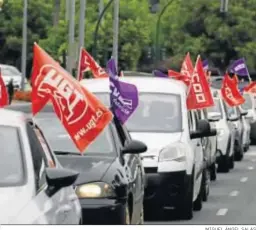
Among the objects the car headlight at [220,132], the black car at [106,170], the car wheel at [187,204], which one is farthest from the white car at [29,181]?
the car headlight at [220,132]

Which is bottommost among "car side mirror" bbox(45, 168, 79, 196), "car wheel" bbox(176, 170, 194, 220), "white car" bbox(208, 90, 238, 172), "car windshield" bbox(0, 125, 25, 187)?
"white car" bbox(208, 90, 238, 172)

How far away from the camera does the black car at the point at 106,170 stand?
448 inches

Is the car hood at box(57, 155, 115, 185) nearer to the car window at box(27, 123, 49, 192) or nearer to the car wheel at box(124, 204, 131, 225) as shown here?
the car wheel at box(124, 204, 131, 225)

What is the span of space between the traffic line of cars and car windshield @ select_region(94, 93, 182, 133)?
1cm

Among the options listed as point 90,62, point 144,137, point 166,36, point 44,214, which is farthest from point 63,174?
point 166,36

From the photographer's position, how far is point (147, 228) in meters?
8.10

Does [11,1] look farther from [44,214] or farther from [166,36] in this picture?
[44,214]

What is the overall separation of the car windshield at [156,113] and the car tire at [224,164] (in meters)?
9.23

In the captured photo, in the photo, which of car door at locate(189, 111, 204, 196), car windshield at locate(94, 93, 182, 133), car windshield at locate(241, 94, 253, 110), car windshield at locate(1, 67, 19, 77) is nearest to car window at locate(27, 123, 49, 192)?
car windshield at locate(94, 93, 182, 133)

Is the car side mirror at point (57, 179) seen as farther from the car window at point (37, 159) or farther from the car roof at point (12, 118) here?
the car roof at point (12, 118)

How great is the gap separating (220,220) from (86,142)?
14.2 ft

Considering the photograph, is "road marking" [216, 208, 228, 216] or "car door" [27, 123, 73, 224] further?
"road marking" [216, 208, 228, 216]

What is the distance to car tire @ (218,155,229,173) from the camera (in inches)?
1022

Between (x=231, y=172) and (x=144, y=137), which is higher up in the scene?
(x=144, y=137)
